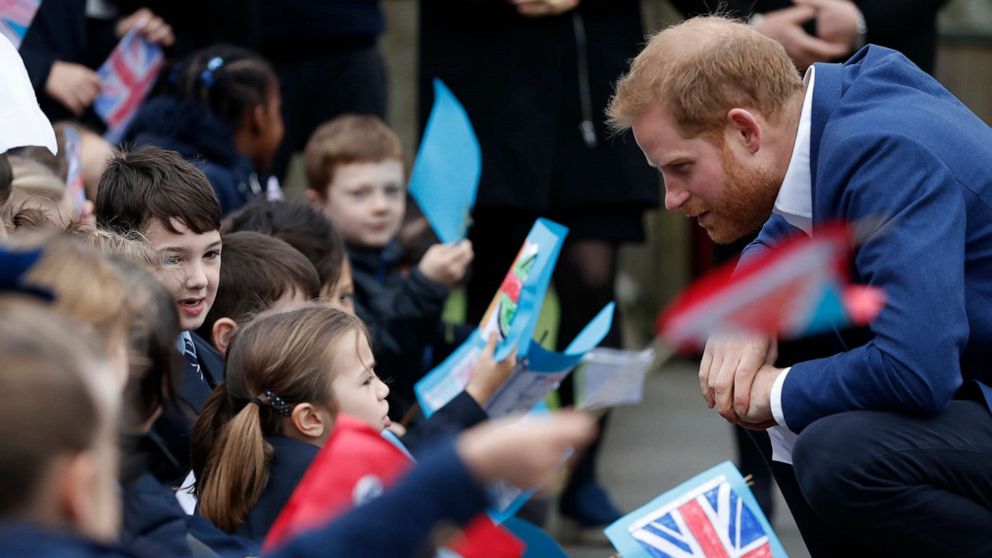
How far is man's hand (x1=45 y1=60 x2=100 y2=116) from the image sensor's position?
14.1 ft

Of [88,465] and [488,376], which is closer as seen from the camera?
[88,465]

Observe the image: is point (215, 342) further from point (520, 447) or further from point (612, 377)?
point (520, 447)

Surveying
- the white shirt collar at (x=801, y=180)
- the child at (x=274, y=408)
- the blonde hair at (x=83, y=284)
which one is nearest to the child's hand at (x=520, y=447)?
the blonde hair at (x=83, y=284)

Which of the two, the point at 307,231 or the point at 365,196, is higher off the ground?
the point at 307,231

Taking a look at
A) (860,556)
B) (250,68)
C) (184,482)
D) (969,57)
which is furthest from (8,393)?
(969,57)

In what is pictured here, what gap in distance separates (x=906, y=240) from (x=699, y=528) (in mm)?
655

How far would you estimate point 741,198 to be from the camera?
2867 millimetres

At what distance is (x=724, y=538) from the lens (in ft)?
9.12

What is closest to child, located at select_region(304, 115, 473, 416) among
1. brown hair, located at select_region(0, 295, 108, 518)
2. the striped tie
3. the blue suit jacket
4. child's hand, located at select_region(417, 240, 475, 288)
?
child's hand, located at select_region(417, 240, 475, 288)

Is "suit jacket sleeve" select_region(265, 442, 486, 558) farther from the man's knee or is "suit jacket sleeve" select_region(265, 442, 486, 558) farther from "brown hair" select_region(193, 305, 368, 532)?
the man's knee

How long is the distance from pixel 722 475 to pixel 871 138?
70cm

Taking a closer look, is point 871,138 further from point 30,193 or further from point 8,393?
point 30,193

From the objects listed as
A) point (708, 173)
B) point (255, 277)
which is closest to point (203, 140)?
point (255, 277)

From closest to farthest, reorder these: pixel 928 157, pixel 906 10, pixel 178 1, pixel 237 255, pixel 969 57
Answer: pixel 928 157
pixel 237 255
pixel 906 10
pixel 178 1
pixel 969 57
